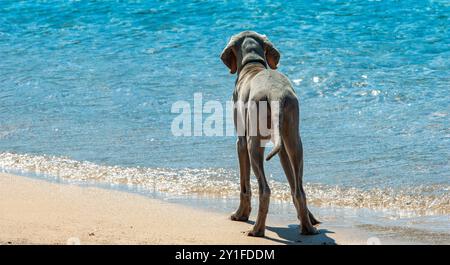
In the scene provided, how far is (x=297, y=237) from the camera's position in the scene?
22.0 ft

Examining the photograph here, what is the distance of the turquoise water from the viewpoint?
27.6 ft

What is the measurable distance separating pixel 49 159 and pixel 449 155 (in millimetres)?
3976

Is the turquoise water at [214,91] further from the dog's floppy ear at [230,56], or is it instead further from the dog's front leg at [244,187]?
the dog's floppy ear at [230,56]

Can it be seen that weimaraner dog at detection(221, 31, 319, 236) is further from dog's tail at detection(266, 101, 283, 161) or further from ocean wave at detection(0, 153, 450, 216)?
ocean wave at detection(0, 153, 450, 216)

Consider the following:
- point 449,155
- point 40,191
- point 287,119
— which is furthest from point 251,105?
point 449,155

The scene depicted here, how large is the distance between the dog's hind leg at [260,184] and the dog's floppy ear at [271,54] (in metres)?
1.22

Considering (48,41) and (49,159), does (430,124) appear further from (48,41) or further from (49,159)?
(48,41)

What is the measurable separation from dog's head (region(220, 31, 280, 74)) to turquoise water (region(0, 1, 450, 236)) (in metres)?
1.14

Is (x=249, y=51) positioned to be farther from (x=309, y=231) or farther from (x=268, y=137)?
(x=309, y=231)

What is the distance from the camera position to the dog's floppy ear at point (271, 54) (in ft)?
25.7

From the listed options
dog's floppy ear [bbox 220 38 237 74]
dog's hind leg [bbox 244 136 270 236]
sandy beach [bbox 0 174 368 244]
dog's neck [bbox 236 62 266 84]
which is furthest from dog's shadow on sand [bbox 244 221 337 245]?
dog's floppy ear [bbox 220 38 237 74]

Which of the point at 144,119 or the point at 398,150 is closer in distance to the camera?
the point at 398,150

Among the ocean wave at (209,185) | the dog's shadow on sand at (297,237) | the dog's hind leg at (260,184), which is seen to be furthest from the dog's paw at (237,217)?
the ocean wave at (209,185)

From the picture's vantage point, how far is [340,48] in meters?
13.5
